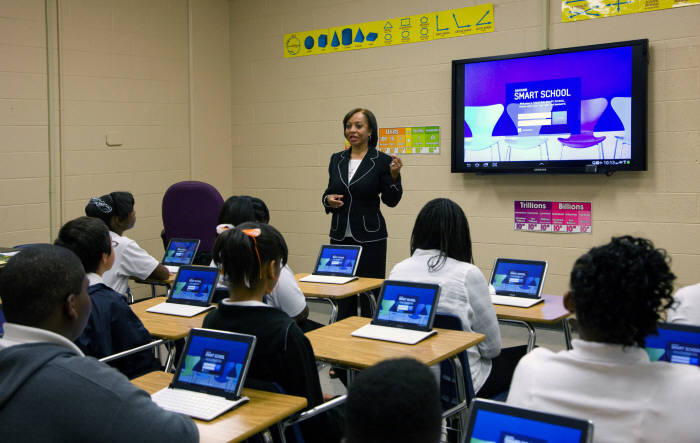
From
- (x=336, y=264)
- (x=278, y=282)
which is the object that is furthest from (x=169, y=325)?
(x=336, y=264)

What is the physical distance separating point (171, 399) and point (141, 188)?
181 inches

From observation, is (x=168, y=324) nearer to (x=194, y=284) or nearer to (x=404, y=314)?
(x=194, y=284)

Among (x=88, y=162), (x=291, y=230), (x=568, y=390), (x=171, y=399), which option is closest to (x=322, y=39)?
(x=291, y=230)

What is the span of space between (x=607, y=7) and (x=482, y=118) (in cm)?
118

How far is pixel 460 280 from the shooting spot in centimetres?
270

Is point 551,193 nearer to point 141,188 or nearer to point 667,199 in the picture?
point 667,199

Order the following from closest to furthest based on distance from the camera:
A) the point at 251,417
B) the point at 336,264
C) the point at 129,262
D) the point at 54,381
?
the point at 54,381
the point at 251,417
the point at 129,262
the point at 336,264

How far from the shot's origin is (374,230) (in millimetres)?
4492

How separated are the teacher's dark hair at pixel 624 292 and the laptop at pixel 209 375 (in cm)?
90

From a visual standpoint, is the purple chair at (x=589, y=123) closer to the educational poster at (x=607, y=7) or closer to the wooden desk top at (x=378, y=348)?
the educational poster at (x=607, y=7)

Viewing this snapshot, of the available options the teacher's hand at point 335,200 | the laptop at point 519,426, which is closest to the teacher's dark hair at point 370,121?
the teacher's hand at point 335,200

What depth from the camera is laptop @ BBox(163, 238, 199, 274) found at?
446 cm

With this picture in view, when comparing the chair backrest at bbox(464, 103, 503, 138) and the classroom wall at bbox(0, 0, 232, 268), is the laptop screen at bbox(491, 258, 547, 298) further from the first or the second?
the classroom wall at bbox(0, 0, 232, 268)

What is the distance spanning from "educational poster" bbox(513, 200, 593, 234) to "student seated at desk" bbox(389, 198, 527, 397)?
7.67 feet
